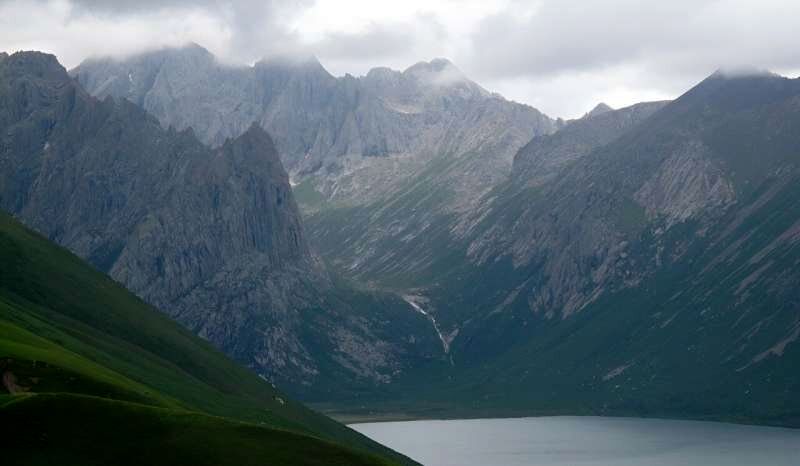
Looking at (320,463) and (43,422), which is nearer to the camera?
(43,422)

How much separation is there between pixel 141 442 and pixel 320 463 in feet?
50.3

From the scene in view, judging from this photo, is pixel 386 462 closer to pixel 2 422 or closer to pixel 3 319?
pixel 2 422

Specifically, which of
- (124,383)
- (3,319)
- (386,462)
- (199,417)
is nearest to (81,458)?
(199,417)

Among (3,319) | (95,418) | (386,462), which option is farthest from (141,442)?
(3,319)

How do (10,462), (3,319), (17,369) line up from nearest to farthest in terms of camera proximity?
(10,462), (17,369), (3,319)

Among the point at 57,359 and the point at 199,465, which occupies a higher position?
the point at 57,359

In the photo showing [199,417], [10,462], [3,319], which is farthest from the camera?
[3,319]

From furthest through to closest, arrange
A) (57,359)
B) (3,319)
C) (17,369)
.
→ 1. (3,319)
2. (57,359)
3. (17,369)

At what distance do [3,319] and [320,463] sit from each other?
75870 mm

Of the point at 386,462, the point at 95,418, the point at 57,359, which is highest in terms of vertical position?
the point at 57,359

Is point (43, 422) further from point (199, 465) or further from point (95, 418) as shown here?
point (199, 465)

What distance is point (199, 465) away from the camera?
98938mm

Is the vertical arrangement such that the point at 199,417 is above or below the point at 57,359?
below

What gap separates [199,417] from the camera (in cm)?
10900
